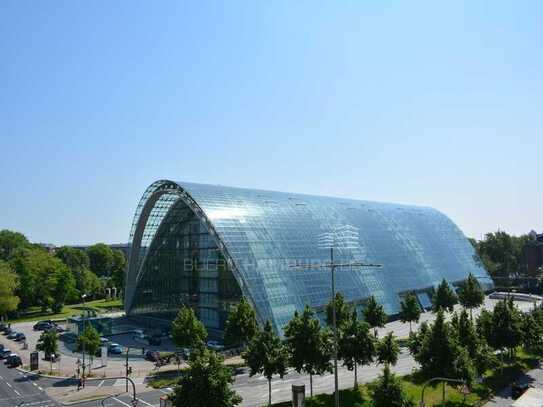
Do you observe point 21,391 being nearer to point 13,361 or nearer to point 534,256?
point 13,361

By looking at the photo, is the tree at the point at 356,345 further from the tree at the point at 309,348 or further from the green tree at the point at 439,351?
the green tree at the point at 439,351

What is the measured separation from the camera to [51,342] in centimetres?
6022

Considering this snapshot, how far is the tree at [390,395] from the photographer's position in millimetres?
34219

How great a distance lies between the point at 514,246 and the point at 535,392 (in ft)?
454

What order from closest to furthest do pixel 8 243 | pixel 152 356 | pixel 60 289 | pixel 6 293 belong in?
pixel 152 356 → pixel 6 293 → pixel 60 289 → pixel 8 243

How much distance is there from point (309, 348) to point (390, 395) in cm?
984

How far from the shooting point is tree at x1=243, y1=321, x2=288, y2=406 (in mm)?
42312

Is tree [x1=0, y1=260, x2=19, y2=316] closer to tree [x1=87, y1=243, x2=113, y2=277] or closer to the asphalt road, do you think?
the asphalt road

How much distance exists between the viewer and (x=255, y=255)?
7169 centimetres

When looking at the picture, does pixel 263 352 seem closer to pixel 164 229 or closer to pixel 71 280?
pixel 164 229

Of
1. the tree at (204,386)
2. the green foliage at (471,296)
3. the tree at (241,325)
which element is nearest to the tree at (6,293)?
the tree at (241,325)

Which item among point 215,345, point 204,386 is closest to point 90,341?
point 215,345

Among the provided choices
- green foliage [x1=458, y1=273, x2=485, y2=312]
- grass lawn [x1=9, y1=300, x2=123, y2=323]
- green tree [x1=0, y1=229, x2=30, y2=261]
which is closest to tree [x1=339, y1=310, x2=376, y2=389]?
green foliage [x1=458, y1=273, x2=485, y2=312]

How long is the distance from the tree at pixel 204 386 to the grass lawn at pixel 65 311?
3229 inches
